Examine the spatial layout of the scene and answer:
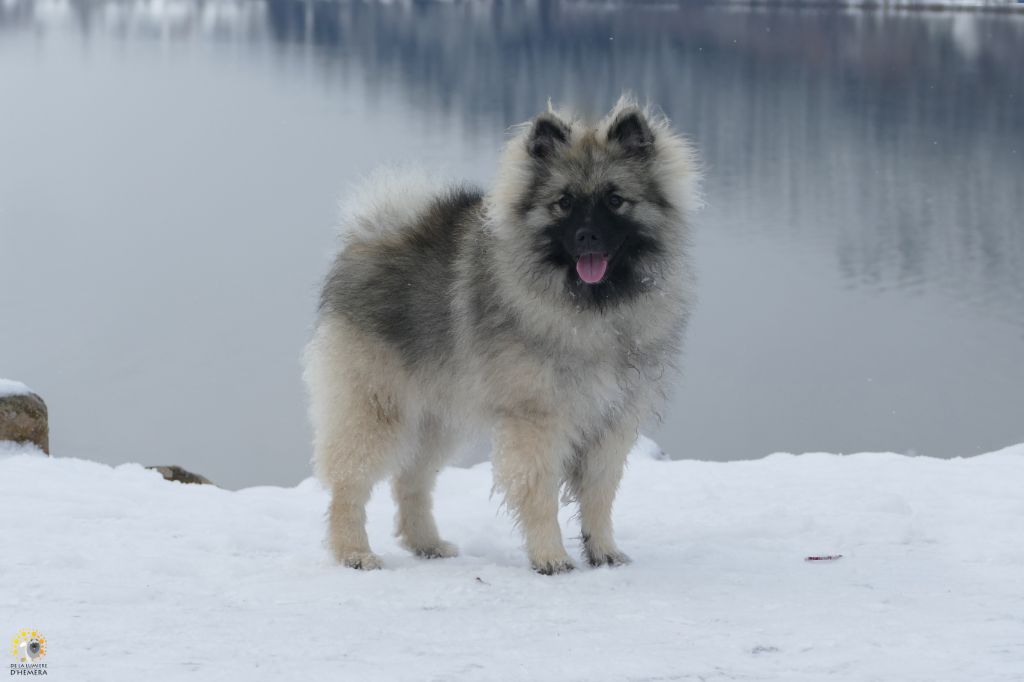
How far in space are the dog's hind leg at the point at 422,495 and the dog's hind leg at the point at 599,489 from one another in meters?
0.76

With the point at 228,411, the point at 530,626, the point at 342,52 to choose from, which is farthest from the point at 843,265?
the point at 342,52

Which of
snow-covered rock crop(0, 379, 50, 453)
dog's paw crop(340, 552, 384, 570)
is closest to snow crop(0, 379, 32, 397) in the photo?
snow-covered rock crop(0, 379, 50, 453)

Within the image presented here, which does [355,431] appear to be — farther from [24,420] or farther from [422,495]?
[24,420]

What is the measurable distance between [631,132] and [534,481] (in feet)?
5.14

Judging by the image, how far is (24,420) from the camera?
7520 mm

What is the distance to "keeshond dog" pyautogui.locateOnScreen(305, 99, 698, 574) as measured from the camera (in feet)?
16.3

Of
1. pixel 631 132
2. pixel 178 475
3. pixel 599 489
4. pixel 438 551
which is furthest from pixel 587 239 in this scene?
pixel 178 475

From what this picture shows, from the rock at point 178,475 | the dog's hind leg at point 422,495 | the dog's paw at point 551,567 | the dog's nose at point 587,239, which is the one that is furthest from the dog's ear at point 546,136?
the rock at point 178,475

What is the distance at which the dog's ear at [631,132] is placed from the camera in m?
5.01

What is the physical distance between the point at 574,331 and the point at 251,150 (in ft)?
84.8

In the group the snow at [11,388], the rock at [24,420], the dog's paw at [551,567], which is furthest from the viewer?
the snow at [11,388]

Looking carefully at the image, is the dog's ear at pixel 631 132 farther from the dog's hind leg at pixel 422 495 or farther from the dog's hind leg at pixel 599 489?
the dog's hind leg at pixel 422 495

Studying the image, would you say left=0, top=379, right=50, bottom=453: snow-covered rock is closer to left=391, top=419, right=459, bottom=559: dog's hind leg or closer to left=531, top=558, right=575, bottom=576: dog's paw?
left=391, top=419, right=459, bottom=559: dog's hind leg

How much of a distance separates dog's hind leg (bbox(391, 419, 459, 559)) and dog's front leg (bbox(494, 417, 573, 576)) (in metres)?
0.68
